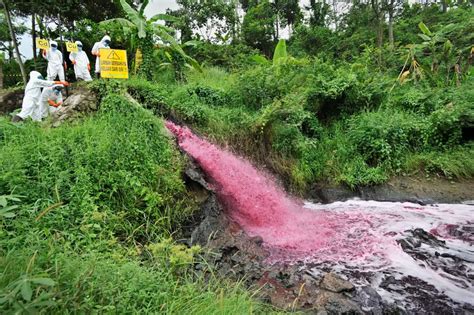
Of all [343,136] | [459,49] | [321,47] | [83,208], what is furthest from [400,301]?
[321,47]

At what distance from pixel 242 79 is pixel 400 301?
21.1ft

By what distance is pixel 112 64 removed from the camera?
6508 millimetres

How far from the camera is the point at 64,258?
229 centimetres

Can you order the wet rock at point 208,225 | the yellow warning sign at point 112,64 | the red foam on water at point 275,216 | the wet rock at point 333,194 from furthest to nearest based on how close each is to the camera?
the wet rock at point 333,194 → the yellow warning sign at point 112,64 → the red foam on water at point 275,216 → the wet rock at point 208,225

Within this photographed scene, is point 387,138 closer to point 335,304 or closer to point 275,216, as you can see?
point 275,216

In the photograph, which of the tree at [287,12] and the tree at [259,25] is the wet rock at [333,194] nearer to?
the tree at [259,25]

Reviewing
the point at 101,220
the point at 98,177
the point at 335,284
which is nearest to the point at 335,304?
the point at 335,284

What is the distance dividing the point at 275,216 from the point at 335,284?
6.71 feet

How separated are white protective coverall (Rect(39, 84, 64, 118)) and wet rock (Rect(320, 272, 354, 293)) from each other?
6.25m

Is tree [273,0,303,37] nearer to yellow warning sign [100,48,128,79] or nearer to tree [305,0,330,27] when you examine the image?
tree [305,0,330,27]

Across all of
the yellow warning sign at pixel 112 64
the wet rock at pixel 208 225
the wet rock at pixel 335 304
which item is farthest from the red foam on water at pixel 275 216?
the yellow warning sign at pixel 112 64

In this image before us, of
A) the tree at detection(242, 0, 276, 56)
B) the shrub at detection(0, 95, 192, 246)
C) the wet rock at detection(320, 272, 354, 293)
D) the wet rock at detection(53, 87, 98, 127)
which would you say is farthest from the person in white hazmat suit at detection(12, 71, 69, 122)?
the tree at detection(242, 0, 276, 56)

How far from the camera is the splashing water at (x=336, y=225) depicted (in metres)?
4.15

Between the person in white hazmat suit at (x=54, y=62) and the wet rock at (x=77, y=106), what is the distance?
199cm
